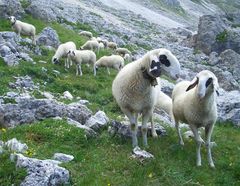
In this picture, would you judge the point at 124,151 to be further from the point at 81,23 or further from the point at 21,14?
the point at 81,23

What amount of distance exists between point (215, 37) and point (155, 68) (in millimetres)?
40398

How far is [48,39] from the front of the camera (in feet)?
92.3

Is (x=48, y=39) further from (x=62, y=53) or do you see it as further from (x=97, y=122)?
(x=97, y=122)

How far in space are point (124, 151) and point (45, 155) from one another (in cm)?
214

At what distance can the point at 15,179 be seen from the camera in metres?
9.13

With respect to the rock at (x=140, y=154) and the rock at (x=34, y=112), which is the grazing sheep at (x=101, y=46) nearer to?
the rock at (x=34, y=112)

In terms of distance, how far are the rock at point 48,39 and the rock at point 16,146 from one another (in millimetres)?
17052

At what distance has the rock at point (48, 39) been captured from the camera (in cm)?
2766

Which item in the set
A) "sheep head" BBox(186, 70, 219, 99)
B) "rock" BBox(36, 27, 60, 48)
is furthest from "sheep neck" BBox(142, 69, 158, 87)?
"rock" BBox(36, 27, 60, 48)

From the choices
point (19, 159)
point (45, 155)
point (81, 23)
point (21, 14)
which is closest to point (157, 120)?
point (45, 155)

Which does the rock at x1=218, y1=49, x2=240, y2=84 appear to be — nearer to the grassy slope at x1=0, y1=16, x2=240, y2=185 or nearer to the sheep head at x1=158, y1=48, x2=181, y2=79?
the grassy slope at x1=0, y1=16, x2=240, y2=185

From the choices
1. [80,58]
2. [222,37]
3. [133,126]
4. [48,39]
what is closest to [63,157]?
[133,126]

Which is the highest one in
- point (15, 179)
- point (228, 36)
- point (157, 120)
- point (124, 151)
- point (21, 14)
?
point (15, 179)

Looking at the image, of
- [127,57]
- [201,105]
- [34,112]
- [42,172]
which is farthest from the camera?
[127,57]
